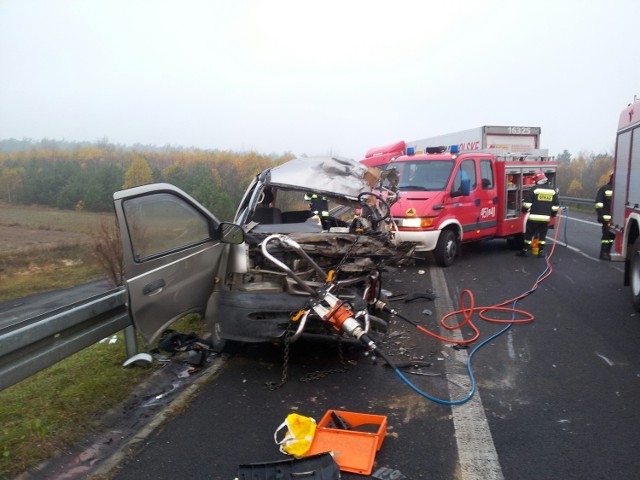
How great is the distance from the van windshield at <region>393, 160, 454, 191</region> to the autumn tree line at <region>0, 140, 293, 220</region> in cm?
327

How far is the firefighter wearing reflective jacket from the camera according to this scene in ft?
34.7

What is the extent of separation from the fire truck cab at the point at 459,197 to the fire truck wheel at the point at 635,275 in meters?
3.51

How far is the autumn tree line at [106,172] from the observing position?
7.48m

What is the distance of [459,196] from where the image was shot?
400 inches

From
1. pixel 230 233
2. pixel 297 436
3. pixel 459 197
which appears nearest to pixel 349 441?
pixel 297 436

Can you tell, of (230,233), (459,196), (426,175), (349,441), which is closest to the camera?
(349,441)

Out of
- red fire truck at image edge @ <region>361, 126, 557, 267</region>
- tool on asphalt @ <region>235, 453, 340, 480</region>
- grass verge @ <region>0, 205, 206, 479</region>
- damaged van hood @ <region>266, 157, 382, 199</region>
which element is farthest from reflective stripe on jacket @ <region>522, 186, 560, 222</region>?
tool on asphalt @ <region>235, 453, 340, 480</region>

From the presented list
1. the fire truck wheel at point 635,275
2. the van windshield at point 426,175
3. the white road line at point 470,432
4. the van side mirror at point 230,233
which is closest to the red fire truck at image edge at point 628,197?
the fire truck wheel at point 635,275

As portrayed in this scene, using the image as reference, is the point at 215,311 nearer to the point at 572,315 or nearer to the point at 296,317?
the point at 296,317

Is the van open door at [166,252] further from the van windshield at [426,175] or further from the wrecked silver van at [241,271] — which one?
the van windshield at [426,175]

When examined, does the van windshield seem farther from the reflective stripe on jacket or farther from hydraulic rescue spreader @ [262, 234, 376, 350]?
hydraulic rescue spreader @ [262, 234, 376, 350]

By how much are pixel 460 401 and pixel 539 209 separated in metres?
7.78

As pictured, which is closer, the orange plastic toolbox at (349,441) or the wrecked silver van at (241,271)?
the orange plastic toolbox at (349,441)

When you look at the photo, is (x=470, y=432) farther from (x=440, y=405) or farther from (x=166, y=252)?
(x=166, y=252)
